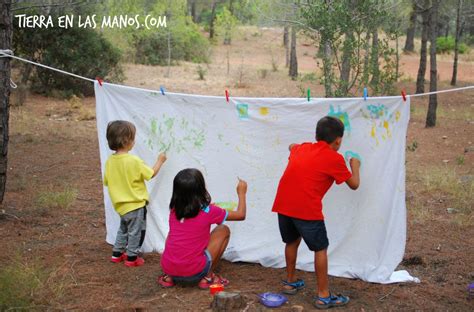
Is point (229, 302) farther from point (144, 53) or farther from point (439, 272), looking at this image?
point (144, 53)

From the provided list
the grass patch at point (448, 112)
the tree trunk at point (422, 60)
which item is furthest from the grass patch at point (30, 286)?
the tree trunk at point (422, 60)

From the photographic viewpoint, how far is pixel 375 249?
4129mm

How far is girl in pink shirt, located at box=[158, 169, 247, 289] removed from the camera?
3764mm

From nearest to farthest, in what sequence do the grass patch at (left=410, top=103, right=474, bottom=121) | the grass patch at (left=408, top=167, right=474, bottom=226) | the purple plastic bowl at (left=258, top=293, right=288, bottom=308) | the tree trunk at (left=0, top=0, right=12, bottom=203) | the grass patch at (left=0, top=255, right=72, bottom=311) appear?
the grass patch at (left=0, top=255, right=72, bottom=311)
the purple plastic bowl at (left=258, top=293, right=288, bottom=308)
the tree trunk at (left=0, top=0, right=12, bottom=203)
the grass patch at (left=408, top=167, right=474, bottom=226)
the grass patch at (left=410, top=103, right=474, bottom=121)

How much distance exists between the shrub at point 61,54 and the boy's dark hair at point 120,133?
10.8m

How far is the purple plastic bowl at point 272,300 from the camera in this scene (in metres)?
3.60

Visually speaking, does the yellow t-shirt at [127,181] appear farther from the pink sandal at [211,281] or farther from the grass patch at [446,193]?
the grass patch at [446,193]

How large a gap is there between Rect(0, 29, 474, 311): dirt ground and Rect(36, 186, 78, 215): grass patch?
0.05 meters

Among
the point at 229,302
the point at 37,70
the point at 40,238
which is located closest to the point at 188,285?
the point at 229,302

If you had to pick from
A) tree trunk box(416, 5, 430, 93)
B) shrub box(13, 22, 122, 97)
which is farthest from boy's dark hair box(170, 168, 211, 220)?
tree trunk box(416, 5, 430, 93)

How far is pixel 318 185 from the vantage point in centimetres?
368

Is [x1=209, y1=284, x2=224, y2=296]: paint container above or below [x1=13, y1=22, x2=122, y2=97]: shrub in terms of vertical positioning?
below

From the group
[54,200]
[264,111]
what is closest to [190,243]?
[264,111]

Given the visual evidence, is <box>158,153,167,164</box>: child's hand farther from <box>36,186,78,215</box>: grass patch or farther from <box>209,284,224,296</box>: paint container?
<box>36,186,78,215</box>: grass patch
